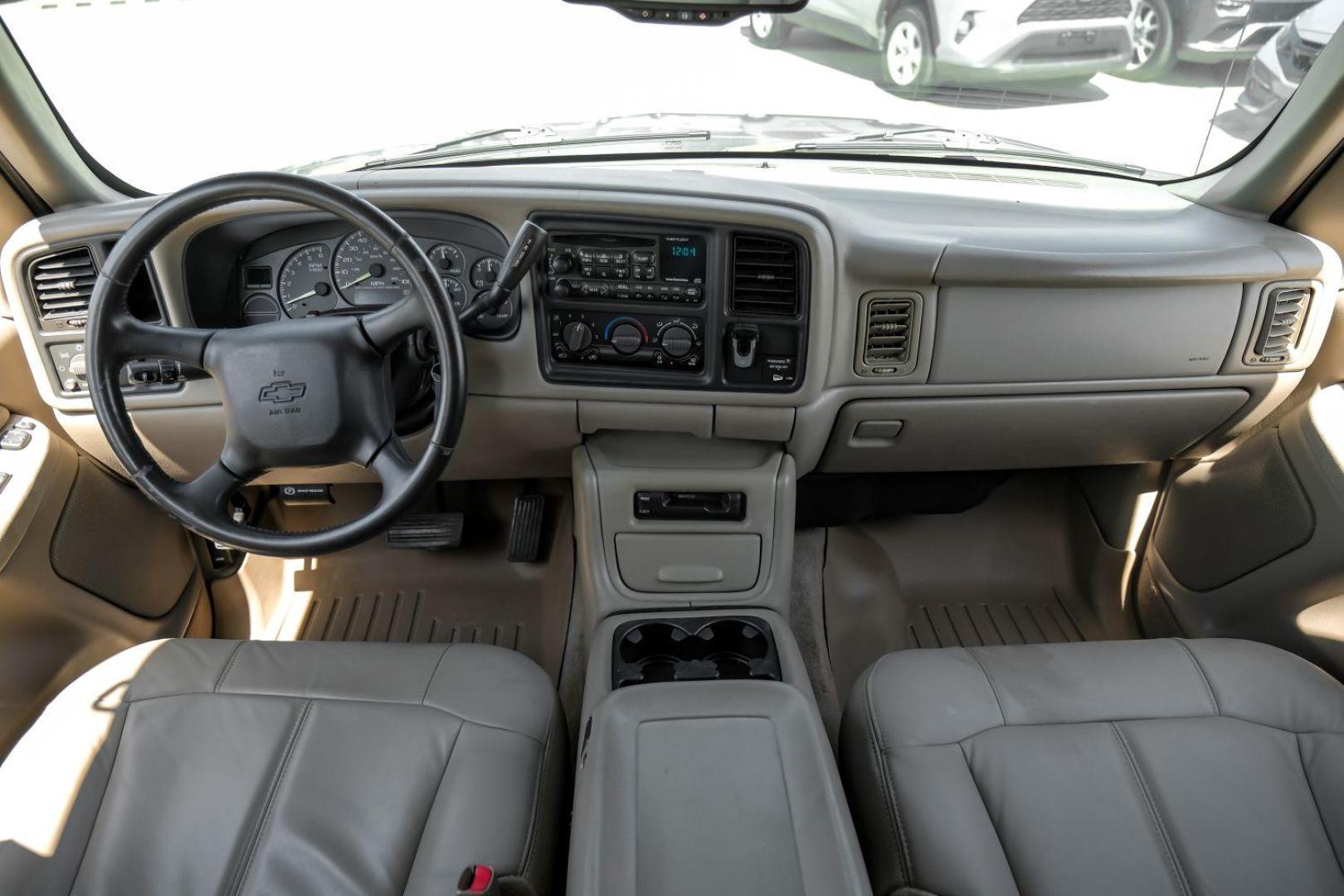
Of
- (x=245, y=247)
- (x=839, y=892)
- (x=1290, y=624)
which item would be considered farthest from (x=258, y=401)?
(x=1290, y=624)

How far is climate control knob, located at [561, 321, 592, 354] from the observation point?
164 centimetres

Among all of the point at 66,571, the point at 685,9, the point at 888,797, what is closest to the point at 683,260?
the point at 685,9

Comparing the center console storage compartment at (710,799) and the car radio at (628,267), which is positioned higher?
the car radio at (628,267)

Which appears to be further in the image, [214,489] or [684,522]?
[684,522]

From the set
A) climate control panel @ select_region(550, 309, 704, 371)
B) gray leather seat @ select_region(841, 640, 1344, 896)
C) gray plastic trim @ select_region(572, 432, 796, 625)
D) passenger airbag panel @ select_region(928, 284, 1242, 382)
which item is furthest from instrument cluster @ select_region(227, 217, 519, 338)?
gray leather seat @ select_region(841, 640, 1344, 896)

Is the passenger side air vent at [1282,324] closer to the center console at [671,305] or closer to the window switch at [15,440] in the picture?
the center console at [671,305]

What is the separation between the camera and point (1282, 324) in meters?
1.74

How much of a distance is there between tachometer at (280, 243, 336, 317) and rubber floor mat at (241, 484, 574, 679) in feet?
2.72

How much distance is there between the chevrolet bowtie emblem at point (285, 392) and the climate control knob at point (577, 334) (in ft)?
1.66

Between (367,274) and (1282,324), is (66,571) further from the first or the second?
(1282,324)

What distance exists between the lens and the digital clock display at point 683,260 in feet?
5.14

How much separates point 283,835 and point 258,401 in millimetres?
690

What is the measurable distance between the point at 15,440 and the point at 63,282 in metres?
0.38

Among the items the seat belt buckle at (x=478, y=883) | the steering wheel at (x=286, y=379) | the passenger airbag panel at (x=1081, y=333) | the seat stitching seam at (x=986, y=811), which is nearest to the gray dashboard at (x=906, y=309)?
the passenger airbag panel at (x=1081, y=333)
